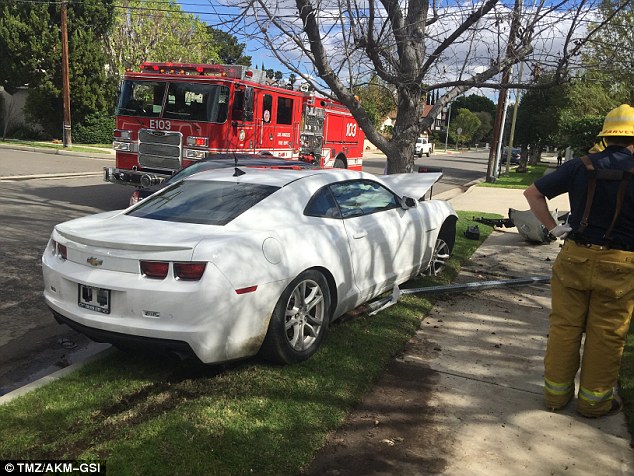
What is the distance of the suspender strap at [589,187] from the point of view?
3307mm

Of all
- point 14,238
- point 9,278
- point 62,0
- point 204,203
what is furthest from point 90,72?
point 204,203

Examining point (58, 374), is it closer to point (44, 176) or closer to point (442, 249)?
point (442, 249)

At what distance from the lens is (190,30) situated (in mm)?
30875

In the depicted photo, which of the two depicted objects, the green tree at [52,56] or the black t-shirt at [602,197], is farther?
the green tree at [52,56]

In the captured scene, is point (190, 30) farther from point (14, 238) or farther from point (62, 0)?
point (14, 238)

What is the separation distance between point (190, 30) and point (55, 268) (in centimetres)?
3001

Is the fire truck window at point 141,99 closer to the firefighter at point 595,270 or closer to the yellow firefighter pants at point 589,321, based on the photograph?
the firefighter at point 595,270

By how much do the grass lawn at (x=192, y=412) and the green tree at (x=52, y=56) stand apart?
2795 cm

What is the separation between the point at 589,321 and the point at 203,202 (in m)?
2.83

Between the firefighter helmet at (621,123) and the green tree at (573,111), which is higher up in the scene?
the green tree at (573,111)

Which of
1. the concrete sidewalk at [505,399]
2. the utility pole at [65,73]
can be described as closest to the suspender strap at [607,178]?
the concrete sidewalk at [505,399]

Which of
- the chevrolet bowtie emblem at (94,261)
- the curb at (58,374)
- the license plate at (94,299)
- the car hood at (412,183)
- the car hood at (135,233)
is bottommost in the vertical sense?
the curb at (58,374)

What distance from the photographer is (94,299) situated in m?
3.55

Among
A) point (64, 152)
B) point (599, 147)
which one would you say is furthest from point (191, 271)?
point (64, 152)
